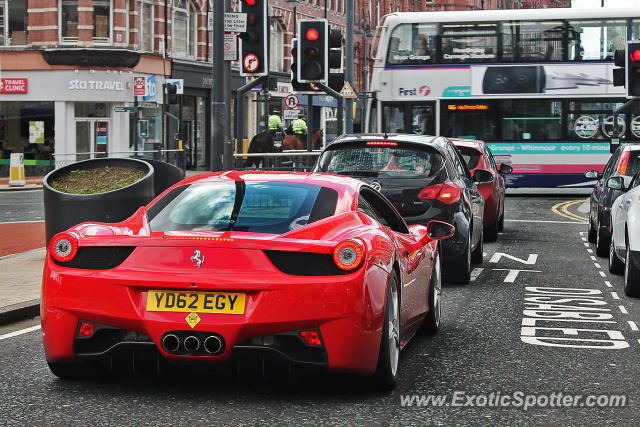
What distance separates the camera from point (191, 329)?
228 inches

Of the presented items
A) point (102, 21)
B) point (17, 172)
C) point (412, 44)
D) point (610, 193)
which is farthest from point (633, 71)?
point (102, 21)

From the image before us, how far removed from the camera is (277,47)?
196ft

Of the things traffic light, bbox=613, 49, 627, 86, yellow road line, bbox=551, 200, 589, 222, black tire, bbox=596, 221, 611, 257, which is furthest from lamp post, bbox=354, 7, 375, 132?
black tire, bbox=596, 221, 611, 257

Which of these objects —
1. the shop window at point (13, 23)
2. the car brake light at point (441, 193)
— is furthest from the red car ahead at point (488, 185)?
the shop window at point (13, 23)

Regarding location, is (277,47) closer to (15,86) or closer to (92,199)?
(15,86)

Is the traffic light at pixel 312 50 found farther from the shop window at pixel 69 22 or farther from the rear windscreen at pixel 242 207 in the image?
the shop window at pixel 69 22

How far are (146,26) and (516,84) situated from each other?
20.7 meters

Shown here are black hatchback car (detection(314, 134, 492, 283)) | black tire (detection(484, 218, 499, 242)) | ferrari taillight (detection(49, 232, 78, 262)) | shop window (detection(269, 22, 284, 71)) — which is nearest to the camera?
ferrari taillight (detection(49, 232, 78, 262))

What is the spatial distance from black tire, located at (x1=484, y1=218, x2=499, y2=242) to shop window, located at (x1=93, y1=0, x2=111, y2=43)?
28.8 m

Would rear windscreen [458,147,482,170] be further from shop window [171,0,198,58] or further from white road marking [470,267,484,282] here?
shop window [171,0,198,58]

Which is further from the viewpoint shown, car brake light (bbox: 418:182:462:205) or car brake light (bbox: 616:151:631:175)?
car brake light (bbox: 616:151:631:175)

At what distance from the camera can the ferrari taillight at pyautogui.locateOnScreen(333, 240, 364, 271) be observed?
5891 millimetres

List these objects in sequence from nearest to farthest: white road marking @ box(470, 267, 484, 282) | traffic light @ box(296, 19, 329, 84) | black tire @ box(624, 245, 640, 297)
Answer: black tire @ box(624, 245, 640, 297) → white road marking @ box(470, 267, 484, 282) → traffic light @ box(296, 19, 329, 84)

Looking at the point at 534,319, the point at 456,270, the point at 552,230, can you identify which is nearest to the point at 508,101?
the point at 552,230
